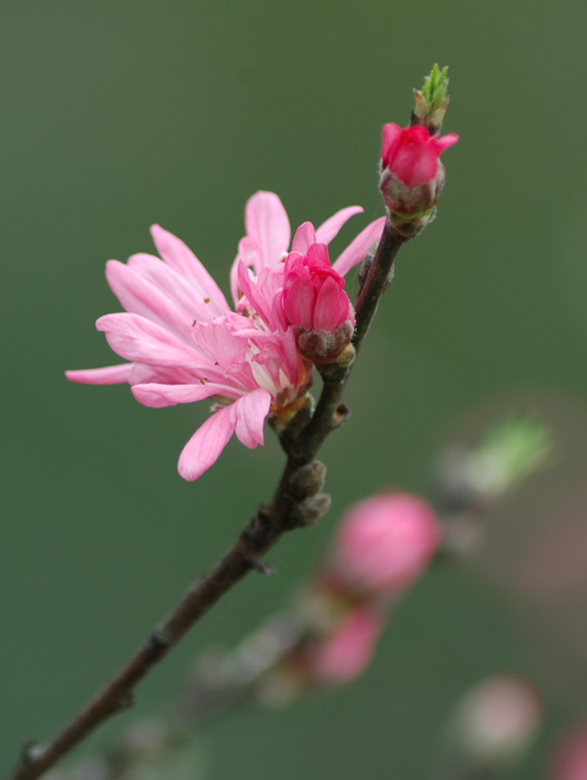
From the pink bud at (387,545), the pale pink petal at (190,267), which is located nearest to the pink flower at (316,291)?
the pale pink petal at (190,267)

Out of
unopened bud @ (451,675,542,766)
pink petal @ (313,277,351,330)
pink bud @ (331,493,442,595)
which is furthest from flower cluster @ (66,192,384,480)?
unopened bud @ (451,675,542,766)

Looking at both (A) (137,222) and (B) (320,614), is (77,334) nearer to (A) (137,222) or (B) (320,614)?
(A) (137,222)

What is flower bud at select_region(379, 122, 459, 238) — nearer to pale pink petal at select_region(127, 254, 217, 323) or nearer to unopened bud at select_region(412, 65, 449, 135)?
unopened bud at select_region(412, 65, 449, 135)

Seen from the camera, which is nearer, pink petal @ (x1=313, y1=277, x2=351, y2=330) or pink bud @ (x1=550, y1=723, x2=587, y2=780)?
pink petal @ (x1=313, y1=277, x2=351, y2=330)

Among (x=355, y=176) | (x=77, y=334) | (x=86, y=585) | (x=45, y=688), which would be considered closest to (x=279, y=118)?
(x=355, y=176)

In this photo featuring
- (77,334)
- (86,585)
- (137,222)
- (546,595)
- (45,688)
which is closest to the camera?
(45,688)

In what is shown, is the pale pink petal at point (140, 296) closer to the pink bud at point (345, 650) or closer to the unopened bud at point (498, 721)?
the pink bud at point (345, 650)
